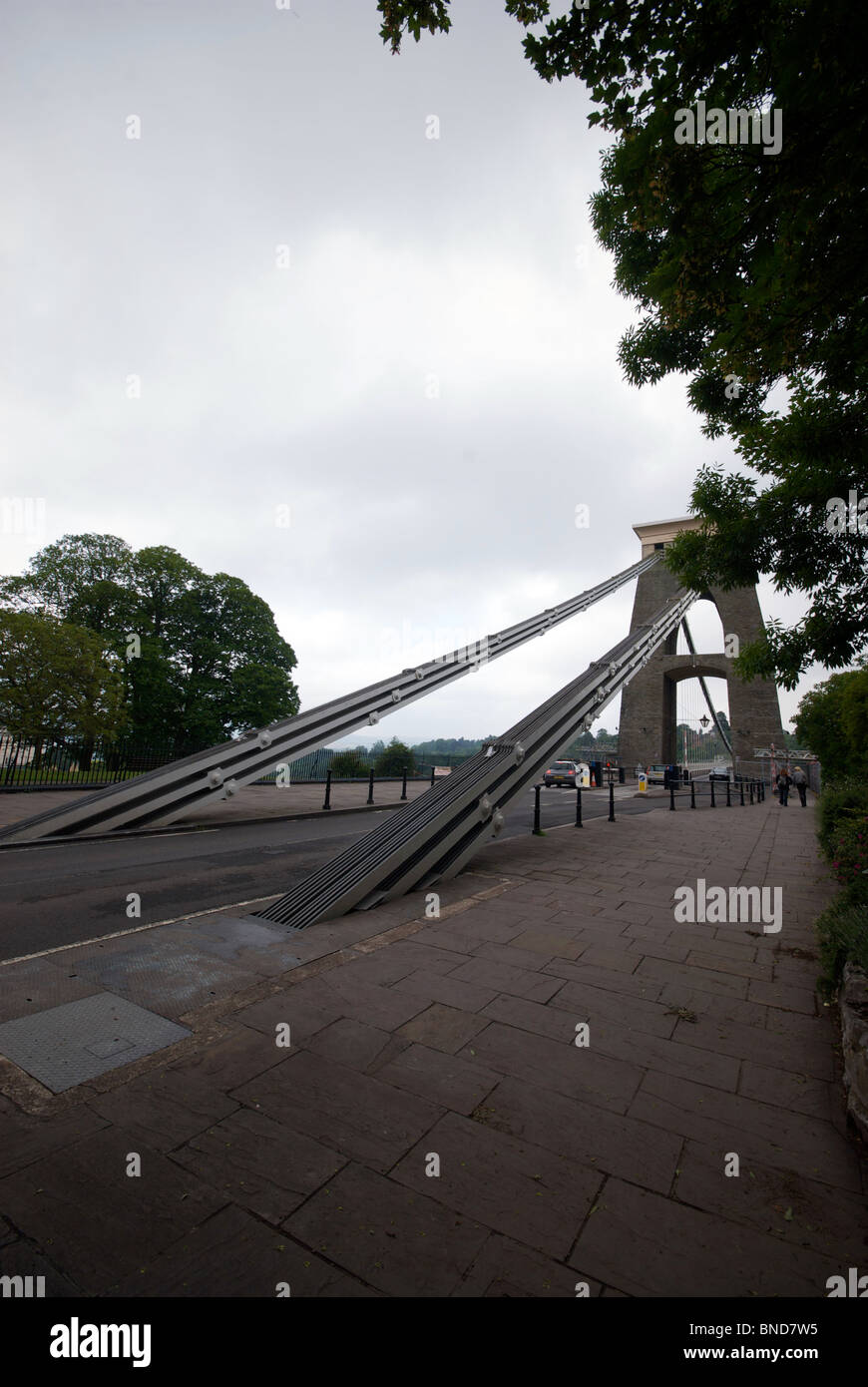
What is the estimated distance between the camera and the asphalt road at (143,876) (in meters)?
5.21

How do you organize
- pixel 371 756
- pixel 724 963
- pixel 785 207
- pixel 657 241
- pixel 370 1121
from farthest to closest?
pixel 371 756, pixel 657 241, pixel 724 963, pixel 785 207, pixel 370 1121

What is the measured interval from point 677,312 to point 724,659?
49.6m

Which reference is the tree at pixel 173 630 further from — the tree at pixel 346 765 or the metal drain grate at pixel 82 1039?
the metal drain grate at pixel 82 1039

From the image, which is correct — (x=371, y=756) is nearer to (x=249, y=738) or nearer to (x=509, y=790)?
(x=249, y=738)

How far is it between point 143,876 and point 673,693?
52.5 meters

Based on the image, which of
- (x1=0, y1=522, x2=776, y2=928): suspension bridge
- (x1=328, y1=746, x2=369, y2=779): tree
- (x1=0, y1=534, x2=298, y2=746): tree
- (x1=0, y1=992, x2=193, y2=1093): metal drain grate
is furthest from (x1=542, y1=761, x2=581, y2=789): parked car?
(x1=0, y1=992, x2=193, y2=1093): metal drain grate

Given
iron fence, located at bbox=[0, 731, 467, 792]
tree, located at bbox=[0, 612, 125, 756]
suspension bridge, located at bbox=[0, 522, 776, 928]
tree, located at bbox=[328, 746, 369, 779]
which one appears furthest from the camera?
tree, located at bbox=[328, 746, 369, 779]

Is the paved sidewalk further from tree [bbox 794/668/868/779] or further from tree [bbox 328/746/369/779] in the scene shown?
tree [bbox 328/746/369/779]

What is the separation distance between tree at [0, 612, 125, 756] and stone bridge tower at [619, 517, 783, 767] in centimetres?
3963

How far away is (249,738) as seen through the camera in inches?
499

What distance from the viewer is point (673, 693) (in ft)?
172

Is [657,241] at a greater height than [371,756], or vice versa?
[657,241]

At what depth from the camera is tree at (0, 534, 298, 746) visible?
85.5ft
